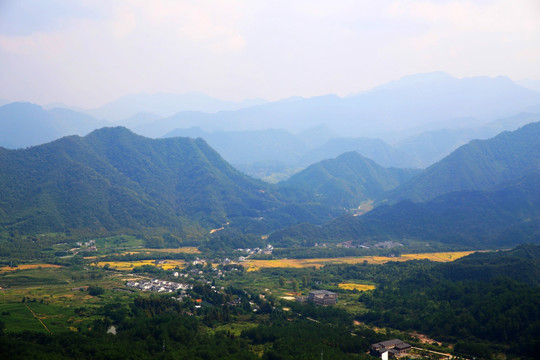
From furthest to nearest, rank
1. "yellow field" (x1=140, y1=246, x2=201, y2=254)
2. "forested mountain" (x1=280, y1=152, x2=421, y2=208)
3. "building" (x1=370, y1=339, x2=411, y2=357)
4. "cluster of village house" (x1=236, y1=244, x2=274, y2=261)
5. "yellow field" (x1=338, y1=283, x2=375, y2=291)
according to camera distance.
→ "forested mountain" (x1=280, y1=152, x2=421, y2=208), "cluster of village house" (x1=236, y1=244, x2=274, y2=261), "yellow field" (x1=140, y1=246, x2=201, y2=254), "yellow field" (x1=338, y1=283, x2=375, y2=291), "building" (x1=370, y1=339, x2=411, y2=357)

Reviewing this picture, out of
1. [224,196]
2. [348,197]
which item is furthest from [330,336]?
[348,197]

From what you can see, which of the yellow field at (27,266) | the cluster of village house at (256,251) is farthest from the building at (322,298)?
the yellow field at (27,266)

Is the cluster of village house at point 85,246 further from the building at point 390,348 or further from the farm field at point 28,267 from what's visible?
the building at point 390,348

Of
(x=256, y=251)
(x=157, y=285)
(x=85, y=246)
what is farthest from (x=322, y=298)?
(x=85, y=246)

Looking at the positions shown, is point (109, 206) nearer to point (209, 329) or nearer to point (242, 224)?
point (242, 224)

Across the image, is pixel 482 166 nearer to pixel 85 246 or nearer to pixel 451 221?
pixel 451 221

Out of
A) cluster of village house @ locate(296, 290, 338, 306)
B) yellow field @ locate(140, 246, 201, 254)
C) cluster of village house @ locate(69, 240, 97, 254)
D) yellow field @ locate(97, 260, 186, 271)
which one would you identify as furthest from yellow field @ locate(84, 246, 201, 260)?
cluster of village house @ locate(296, 290, 338, 306)

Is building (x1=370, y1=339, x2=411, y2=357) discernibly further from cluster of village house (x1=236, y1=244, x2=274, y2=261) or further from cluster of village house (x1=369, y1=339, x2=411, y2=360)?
cluster of village house (x1=236, y1=244, x2=274, y2=261)
